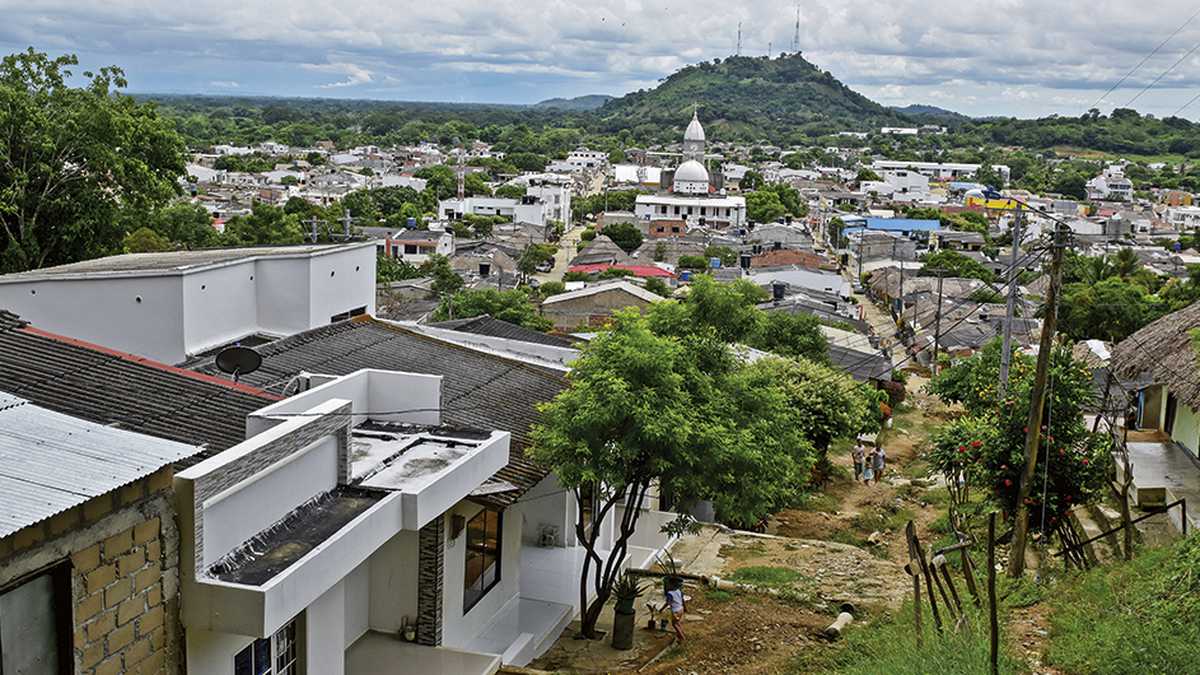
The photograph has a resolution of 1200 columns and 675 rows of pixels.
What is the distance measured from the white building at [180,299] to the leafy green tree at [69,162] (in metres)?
8.43

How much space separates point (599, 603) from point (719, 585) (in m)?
2.48

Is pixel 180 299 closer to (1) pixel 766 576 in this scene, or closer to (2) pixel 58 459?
(1) pixel 766 576

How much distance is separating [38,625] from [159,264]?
12.7m

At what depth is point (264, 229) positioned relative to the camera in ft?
197

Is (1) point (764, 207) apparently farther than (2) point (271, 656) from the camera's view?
Yes

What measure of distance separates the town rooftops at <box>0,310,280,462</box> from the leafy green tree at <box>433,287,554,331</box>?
2993cm

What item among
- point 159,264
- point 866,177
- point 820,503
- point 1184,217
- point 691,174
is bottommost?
point 820,503

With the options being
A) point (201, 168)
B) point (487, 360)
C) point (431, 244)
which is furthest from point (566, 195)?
point (487, 360)

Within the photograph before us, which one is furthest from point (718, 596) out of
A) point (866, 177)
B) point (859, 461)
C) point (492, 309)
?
point (866, 177)

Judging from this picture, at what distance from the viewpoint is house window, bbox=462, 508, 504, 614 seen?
12.7 m

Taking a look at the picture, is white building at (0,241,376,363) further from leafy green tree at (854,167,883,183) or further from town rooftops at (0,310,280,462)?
leafy green tree at (854,167,883,183)

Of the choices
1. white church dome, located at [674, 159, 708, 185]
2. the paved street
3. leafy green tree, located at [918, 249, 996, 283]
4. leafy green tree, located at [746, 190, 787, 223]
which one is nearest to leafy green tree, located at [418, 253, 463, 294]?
the paved street

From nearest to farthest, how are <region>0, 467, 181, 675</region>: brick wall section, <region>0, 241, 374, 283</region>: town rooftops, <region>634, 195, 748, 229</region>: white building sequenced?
<region>0, 467, 181, 675</region>: brick wall section, <region>0, 241, 374, 283</region>: town rooftops, <region>634, 195, 748, 229</region>: white building

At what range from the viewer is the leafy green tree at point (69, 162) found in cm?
2527
